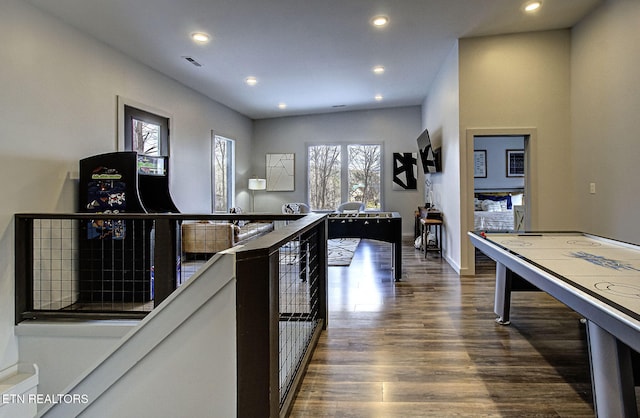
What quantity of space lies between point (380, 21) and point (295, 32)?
0.97 metres

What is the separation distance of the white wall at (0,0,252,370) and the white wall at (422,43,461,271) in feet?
14.0

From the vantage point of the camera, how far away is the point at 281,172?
9680mm

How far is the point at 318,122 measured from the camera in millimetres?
9547

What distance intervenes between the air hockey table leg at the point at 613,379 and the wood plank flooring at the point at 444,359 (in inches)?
13.9

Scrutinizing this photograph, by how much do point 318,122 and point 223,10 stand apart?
5813mm

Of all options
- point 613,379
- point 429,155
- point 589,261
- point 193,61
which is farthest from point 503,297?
point 193,61

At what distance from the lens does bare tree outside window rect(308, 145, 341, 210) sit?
31.4ft

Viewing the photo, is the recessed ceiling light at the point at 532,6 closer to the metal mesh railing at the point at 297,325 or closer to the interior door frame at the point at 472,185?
the interior door frame at the point at 472,185

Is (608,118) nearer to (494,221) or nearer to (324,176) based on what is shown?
(494,221)

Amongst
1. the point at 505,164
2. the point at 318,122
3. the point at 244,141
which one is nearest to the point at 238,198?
the point at 244,141

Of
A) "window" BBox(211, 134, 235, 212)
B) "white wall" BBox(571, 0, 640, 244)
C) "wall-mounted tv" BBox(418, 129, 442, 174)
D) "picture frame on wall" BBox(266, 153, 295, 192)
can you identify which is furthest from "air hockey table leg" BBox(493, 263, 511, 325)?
"picture frame on wall" BBox(266, 153, 295, 192)

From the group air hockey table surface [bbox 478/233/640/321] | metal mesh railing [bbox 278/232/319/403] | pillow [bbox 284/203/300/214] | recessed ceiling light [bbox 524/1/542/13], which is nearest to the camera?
air hockey table surface [bbox 478/233/640/321]

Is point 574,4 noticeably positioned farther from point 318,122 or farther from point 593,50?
point 318,122

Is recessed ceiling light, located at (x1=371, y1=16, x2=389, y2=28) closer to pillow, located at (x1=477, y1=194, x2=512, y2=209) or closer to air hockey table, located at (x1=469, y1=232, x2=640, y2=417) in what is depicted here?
air hockey table, located at (x1=469, y1=232, x2=640, y2=417)
